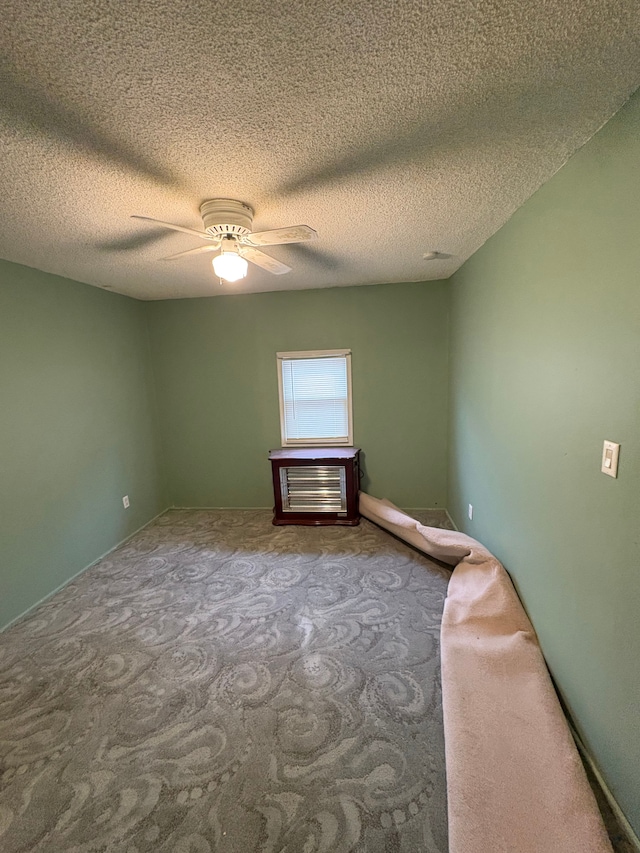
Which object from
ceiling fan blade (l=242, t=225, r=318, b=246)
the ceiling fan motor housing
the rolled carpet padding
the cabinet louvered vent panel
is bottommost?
the rolled carpet padding

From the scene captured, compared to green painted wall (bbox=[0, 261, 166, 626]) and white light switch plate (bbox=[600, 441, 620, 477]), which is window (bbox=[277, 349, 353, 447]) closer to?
green painted wall (bbox=[0, 261, 166, 626])

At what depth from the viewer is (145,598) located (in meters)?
2.56

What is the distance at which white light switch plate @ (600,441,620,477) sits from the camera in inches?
47.5

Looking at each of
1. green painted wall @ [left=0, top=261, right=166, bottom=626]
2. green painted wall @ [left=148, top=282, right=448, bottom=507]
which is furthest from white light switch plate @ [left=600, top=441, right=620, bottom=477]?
green painted wall @ [left=0, top=261, right=166, bottom=626]

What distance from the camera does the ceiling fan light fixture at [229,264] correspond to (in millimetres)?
1734

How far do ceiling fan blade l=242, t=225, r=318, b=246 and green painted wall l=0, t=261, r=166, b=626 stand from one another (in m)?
1.88

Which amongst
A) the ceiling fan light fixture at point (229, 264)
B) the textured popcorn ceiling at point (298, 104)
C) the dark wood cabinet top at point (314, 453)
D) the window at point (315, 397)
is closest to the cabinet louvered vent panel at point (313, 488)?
the dark wood cabinet top at point (314, 453)

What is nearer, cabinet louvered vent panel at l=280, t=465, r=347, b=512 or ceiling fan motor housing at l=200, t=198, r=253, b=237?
ceiling fan motor housing at l=200, t=198, r=253, b=237

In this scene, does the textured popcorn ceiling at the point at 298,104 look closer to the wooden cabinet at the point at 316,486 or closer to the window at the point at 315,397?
the window at the point at 315,397

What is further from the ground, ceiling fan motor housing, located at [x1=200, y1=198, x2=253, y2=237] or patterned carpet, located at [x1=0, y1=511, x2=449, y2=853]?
ceiling fan motor housing, located at [x1=200, y1=198, x2=253, y2=237]

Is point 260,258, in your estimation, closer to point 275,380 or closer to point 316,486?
point 275,380

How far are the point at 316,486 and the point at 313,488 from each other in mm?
38

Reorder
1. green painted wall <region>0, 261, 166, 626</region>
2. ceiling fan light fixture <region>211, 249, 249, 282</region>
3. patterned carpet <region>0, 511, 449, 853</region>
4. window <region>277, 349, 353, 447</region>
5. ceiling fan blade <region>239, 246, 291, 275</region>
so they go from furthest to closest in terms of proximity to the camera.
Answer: window <region>277, 349, 353, 447</region>
green painted wall <region>0, 261, 166, 626</region>
ceiling fan blade <region>239, 246, 291, 275</region>
ceiling fan light fixture <region>211, 249, 249, 282</region>
patterned carpet <region>0, 511, 449, 853</region>

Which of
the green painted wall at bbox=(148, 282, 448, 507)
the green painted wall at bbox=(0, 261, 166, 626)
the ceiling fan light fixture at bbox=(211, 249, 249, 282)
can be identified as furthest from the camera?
the green painted wall at bbox=(148, 282, 448, 507)
